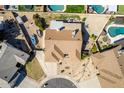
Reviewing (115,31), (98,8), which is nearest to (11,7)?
(98,8)

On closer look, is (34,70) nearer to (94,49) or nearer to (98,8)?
(94,49)

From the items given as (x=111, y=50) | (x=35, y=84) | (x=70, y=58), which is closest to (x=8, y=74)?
(x=35, y=84)

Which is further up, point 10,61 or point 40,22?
Answer: point 40,22

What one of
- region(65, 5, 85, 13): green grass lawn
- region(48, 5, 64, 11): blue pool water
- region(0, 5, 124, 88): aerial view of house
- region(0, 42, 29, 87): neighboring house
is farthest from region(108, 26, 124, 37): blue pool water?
region(0, 42, 29, 87): neighboring house

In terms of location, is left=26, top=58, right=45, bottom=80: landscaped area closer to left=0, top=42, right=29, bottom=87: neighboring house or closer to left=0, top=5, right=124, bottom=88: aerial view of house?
left=0, top=5, right=124, bottom=88: aerial view of house

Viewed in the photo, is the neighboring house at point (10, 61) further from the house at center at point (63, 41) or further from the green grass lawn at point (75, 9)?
the green grass lawn at point (75, 9)

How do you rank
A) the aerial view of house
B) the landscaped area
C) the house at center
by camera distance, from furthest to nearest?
the landscaped area → the aerial view of house → the house at center
